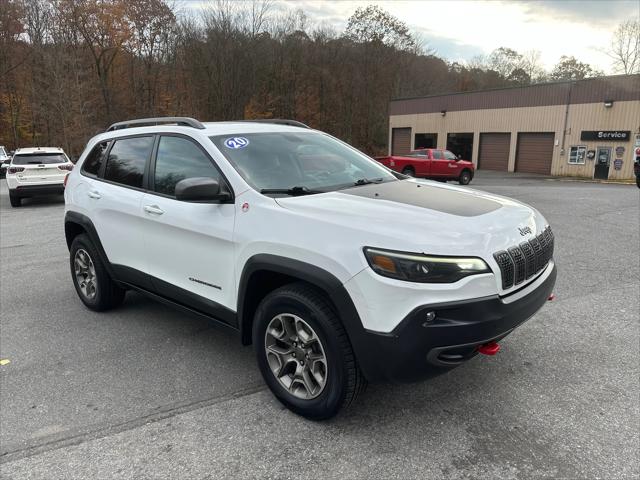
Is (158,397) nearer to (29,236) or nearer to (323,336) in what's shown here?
(323,336)

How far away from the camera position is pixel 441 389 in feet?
10.6

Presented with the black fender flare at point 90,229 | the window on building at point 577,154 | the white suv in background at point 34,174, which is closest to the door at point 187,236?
the black fender flare at point 90,229

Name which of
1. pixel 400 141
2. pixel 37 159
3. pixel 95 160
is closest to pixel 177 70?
pixel 400 141

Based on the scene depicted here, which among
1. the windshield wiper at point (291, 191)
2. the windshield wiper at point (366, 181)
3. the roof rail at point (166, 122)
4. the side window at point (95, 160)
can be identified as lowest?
the windshield wiper at point (291, 191)

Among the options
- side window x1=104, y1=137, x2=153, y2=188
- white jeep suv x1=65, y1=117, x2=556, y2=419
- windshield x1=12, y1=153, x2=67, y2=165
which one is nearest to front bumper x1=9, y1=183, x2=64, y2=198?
windshield x1=12, y1=153, x2=67, y2=165

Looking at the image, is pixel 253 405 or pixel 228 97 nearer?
pixel 253 405

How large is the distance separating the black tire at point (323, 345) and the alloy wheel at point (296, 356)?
36 mm

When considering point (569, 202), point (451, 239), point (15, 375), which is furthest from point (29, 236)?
point (569, 202)

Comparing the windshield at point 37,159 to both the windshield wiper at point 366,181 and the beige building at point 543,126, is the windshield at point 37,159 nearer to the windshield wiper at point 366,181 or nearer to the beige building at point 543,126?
the windshield wiper at point 366,181

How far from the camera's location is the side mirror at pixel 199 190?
296 centimetres

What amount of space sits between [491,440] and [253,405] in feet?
4.77

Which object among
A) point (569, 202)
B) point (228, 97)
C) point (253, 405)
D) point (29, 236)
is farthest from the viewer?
point (228, 97)

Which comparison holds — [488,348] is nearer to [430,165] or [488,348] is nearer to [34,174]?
[34,174]

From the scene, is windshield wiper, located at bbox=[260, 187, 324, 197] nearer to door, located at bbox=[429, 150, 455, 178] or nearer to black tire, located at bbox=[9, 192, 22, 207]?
black tire, located at bbox=[9, 192, 22, 207]
